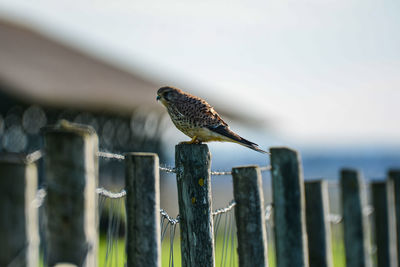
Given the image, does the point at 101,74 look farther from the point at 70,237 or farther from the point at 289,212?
the point at 70,237

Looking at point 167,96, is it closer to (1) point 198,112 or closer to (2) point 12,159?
(1) point 198,112

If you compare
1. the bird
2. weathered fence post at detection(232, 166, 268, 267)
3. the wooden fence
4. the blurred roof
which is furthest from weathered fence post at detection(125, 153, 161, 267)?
the blurred roof

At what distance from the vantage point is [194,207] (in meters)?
3.14

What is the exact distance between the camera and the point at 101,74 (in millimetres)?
15867

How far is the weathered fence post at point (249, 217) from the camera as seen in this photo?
12.0ft

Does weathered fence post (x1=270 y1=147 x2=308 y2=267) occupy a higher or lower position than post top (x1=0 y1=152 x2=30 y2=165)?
lower

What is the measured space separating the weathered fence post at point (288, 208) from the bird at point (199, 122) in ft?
0.91

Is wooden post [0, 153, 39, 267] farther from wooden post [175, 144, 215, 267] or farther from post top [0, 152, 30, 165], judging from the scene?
wooden post [175, 144, 215, 267]

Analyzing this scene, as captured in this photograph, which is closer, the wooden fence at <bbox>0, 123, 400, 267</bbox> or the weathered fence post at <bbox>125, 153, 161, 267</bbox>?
the wooden fence at <bbox>0, 123, 400, 267</bbox>

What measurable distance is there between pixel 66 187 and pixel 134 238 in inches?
24.8

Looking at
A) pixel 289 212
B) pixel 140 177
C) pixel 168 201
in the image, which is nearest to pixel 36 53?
pixel 168 201

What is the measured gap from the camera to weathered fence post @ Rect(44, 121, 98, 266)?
204 centimetres

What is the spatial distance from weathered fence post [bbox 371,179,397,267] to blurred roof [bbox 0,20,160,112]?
8.10 metres

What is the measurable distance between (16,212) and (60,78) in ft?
40.1
